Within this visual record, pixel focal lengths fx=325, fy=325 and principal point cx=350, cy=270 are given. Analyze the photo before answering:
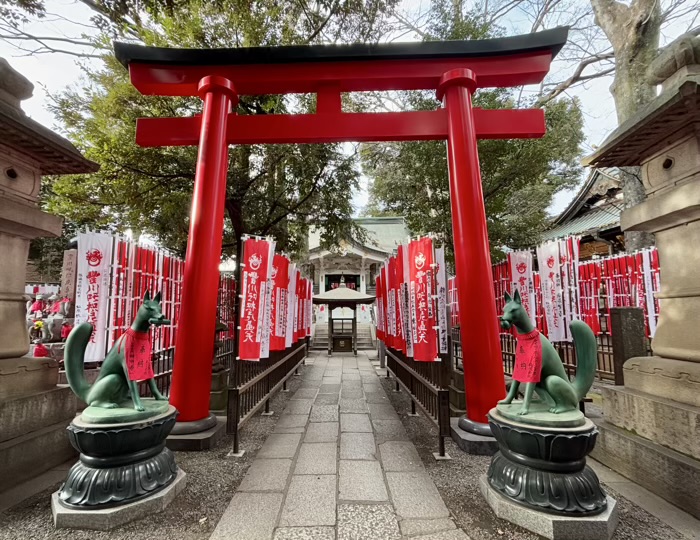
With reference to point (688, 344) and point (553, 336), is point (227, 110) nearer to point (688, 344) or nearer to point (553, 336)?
point (688, 344)

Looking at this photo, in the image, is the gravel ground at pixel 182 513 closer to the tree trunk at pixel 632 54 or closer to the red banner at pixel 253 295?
the red banner at pixel 253 295

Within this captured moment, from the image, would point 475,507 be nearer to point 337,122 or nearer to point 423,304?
point 423,304

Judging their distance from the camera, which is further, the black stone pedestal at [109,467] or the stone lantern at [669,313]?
the stone lantern at [669,313]

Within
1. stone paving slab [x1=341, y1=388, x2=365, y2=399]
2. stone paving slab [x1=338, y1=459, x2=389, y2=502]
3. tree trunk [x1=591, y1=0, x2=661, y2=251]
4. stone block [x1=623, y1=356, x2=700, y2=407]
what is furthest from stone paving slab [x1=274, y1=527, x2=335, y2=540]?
tree trunk [x1=591, y1=0, x2=661, y2=251]

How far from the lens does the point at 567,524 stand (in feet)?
7.22

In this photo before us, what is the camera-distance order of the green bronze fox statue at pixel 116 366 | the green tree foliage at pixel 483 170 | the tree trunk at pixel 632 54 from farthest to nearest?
the green tree foliage at pixel 483 170, the tree trunk at pixel 632 54, the green bronze fox statue at pixel 116 366

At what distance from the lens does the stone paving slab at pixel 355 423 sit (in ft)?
15.2

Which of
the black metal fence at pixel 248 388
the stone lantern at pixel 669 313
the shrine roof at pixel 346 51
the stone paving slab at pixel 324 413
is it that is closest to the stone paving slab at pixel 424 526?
the stone lantern at pixel 669 313

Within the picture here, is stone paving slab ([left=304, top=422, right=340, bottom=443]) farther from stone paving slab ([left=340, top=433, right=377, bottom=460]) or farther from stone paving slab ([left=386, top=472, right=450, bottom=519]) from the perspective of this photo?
stone paving slab ([left=386, top=472, right=450, bottom=519])

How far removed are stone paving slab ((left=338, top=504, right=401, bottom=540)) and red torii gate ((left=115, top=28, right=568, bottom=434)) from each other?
72.7 inches

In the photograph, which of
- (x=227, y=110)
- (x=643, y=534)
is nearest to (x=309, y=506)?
(x=643, y=534)

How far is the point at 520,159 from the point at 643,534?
10.5 meters

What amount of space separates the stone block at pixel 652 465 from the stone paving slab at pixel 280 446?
330 centimetres

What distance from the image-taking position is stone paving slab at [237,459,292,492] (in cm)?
300
